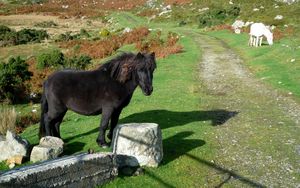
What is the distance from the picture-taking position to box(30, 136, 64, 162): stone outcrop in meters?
11.1

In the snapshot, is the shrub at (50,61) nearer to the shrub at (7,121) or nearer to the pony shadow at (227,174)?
the shrub at (7,121)

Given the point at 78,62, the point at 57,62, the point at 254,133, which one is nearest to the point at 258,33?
the point at 78,62

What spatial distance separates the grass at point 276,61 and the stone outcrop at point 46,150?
1221 centimetres

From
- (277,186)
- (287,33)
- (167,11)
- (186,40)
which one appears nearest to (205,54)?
(186,40)

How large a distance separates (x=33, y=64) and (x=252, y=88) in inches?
812

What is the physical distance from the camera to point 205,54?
32875 millimetres

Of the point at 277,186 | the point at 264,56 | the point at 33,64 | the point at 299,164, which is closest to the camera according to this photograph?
the point at 277,186

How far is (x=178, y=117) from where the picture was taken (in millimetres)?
16453

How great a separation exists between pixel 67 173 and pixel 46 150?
198 cm

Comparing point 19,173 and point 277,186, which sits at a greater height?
point 19,173

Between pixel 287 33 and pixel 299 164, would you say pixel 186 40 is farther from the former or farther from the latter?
pixel 299 164

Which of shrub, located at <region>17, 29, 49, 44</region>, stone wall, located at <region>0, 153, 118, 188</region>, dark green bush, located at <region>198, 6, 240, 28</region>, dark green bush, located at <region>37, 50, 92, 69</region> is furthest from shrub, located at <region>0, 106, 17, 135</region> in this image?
dark green bush, located at <region>198, 6, 240, 28</region>

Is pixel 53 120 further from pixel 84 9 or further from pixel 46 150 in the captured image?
pixel 84 9

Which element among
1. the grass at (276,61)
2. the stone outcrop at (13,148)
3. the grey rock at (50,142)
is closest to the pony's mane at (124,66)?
the grey rock at (50,142)
